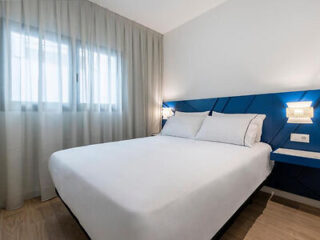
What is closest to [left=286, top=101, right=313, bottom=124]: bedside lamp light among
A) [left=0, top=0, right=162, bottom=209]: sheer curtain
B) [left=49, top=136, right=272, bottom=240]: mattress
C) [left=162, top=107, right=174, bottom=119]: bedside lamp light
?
[left=49, top=136, right=272, bottom=240]: mattress

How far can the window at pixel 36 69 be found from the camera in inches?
69.1

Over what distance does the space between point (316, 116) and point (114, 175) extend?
2.09 metres

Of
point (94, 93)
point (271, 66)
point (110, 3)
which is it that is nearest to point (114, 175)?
point (94, 93)

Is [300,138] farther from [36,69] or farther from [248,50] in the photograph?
[36,69]

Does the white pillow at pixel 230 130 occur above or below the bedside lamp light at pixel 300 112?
below

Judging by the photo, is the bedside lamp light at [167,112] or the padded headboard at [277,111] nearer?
the padded headboard at [277,111]

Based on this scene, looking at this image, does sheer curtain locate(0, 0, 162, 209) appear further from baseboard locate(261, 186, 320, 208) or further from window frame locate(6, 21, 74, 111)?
baseboard locate(261, 186, 320, 208)

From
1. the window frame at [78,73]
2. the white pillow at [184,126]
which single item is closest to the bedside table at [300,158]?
the white pillow at [184,126]

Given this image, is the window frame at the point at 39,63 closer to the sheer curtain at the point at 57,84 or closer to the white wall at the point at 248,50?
the sheer curtain at the point at 57,84

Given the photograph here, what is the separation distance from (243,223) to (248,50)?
2097mm

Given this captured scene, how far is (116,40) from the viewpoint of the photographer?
2.60m

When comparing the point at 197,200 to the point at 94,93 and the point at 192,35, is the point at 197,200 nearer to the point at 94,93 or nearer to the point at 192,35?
the point at 94,93

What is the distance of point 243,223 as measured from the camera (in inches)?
56.2

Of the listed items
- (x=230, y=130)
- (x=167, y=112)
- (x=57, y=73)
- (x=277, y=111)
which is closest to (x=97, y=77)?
(x=57, y=73)
